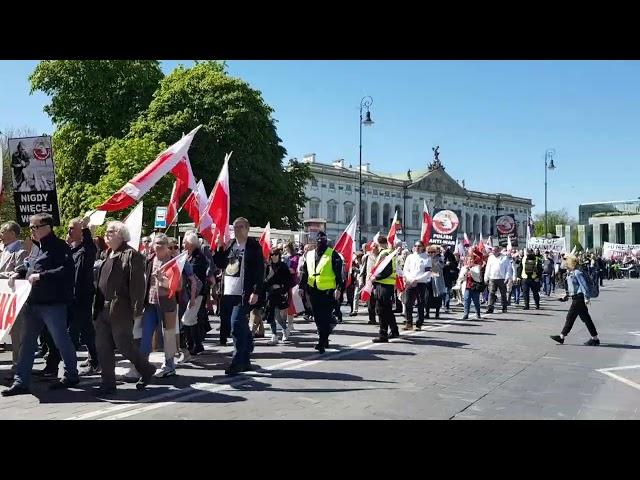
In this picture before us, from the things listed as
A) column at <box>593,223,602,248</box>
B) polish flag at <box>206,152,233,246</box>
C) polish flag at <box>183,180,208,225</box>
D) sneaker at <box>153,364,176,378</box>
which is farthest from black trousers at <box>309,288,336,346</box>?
column at <box>593,223,602,248</box>

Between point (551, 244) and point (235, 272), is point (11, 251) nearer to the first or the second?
point (235, 272)

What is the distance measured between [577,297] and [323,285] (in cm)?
485

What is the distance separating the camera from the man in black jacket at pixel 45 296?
7.70 meters

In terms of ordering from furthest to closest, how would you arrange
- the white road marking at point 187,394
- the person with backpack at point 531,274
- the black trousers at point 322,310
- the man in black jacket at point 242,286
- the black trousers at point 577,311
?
Answer: 1. the person with backpack at point 531,274
2. the black trousers at point 577,311
3. the black trousers at point 322,310
4. the man in black jacket at point 242,286
5. the white road marking at point 187,394

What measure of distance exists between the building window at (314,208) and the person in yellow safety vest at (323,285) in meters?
82.0

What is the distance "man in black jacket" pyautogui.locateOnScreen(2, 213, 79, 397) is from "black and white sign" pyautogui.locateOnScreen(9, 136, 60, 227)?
4.77 m

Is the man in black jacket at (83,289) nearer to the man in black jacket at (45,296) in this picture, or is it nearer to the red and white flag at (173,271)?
the red and white flag at (173,271)

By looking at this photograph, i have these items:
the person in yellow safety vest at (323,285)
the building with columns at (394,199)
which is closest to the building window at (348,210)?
the building with columns at (394,199)

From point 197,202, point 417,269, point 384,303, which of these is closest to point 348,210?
point 417,269

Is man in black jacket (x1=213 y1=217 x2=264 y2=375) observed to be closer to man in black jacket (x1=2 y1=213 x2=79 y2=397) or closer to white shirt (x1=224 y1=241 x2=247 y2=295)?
white shirt (x1=224 y1=241 x2=247 y2=295)

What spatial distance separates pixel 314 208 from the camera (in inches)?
3713
